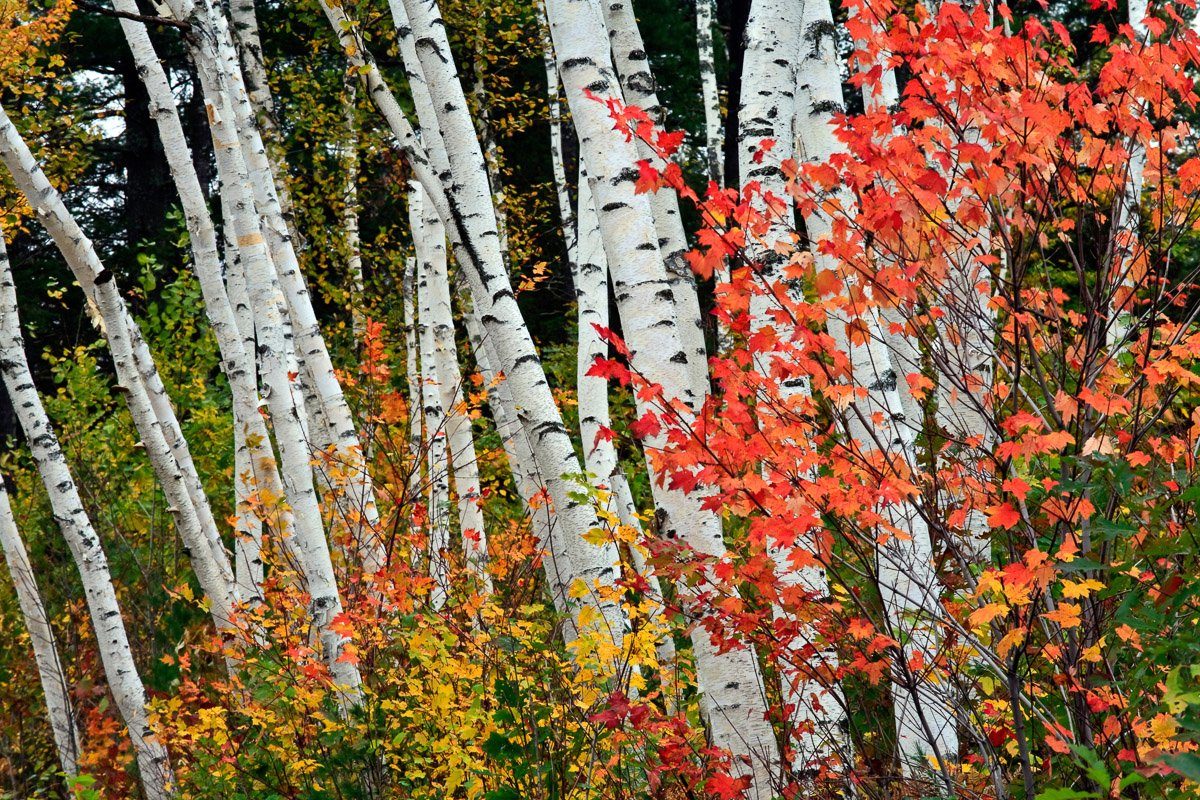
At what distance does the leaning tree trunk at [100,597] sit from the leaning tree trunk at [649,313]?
11.7 feet

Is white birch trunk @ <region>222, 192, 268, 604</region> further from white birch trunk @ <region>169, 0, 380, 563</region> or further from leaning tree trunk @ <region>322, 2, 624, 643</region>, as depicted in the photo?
leaning tree trunk @ <region>322, 2, 624, 643</region>

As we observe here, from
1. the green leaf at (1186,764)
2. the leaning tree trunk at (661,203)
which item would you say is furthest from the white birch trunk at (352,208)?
the green leaf at (1186,764)

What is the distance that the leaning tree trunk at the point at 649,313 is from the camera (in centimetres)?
349

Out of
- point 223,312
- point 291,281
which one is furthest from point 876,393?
point 223,312

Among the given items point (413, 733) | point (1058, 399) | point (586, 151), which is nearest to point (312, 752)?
point (413, 733)

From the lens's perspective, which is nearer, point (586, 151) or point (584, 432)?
point (586, 151)

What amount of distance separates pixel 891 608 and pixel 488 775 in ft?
5.49

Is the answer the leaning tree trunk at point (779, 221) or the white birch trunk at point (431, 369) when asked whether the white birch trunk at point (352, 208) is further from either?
the leaning tree trunk at point (779, 221)

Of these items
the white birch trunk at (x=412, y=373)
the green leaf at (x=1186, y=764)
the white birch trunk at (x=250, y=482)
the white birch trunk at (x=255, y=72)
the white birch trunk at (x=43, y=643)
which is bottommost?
the green leaf at (x=1186, y=764)

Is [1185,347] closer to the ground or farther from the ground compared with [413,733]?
farther from the ground

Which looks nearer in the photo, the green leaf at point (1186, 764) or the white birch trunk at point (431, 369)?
the green leaf at point (1186, 764)

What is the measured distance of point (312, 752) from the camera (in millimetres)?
4828

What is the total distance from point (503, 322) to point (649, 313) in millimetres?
893

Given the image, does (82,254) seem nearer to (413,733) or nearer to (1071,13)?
(413,733)
